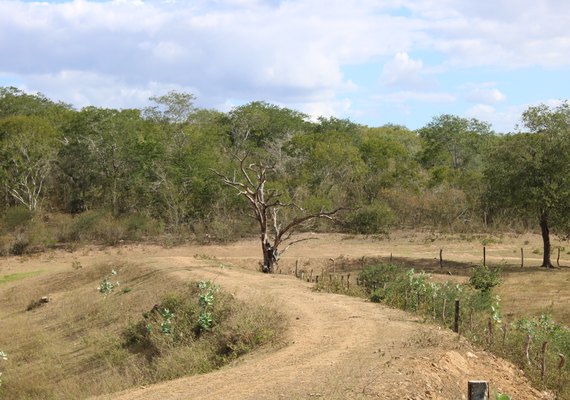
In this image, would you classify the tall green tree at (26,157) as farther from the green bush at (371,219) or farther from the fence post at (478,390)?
the fence post at (478,390)

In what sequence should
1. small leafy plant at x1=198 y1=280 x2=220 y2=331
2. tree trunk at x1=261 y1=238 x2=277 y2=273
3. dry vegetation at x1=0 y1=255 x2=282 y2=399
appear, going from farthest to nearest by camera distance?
1. tree trunk at x1=261 y1=238 x2=277 y2=273
2. small leafy plant at x1=198 y1=280 x2=220 y2=331
3. dry vegetation at x1=0 y1=255 x2=282 y2=399

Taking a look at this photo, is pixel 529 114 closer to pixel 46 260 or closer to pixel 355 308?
pixel 355 308

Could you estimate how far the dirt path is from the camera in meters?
10.4

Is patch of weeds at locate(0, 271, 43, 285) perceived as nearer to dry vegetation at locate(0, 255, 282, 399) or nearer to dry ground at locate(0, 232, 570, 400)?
dry vegetation at locate(0, 255, 282, 399)

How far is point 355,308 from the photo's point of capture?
17.6m

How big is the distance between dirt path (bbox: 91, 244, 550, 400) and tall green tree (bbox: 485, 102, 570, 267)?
19.8 metres

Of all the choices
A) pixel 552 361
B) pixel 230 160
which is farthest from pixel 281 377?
pixel 230 160

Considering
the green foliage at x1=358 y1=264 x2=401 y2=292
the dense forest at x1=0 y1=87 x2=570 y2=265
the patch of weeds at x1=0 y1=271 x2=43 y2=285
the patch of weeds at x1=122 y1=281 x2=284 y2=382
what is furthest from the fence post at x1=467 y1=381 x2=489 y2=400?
the dense forest at x1=0 y1=87 x2=570 y2=265

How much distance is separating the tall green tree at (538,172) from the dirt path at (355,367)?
19.8 meters

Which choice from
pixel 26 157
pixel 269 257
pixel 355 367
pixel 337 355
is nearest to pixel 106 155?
pixel 26 157

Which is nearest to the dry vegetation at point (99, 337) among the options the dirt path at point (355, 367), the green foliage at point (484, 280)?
the dirt path at point (355, 367)

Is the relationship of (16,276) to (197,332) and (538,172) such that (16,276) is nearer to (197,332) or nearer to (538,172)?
(197,332)

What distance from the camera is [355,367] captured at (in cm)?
1151

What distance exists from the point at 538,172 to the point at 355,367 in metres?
25.6
